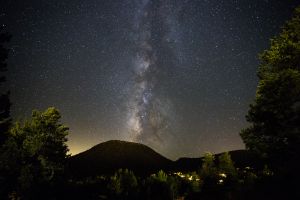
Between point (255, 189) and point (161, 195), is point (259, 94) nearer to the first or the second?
point (255, 189)

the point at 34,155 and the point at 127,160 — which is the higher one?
the point at 127,160

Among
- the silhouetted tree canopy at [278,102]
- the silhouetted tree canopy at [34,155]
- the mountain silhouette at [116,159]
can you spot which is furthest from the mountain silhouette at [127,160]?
the silhouetted tree canopy at [278,102]

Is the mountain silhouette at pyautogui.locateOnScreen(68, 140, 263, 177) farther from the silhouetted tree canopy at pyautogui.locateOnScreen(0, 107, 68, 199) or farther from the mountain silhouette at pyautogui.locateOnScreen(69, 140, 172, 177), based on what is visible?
the silhouetted tree canopy at pyautogui.locateOnScreen(0, 107, 68, 199)

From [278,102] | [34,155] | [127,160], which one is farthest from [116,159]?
[278,102]

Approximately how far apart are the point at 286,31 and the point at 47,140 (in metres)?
21.2

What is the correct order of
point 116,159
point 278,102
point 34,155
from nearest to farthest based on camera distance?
point 278,102, point 34,155, point 116,159

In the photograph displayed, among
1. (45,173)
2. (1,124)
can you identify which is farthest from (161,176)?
(1,124)

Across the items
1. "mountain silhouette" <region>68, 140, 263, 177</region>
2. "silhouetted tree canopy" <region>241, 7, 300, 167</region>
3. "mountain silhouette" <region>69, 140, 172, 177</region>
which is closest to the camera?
"silhouetted tree canopy" <region>241, 7, 300, 167</region>

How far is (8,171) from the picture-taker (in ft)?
63.6

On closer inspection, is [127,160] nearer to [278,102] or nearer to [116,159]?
[116,159]

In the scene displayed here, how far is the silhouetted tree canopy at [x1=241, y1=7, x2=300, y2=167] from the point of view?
16.0m

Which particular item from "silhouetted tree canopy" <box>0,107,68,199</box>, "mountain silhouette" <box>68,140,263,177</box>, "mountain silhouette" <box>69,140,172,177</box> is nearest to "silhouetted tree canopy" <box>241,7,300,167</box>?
"silhouetted tree canopy" <box>0,107,68,199</box>

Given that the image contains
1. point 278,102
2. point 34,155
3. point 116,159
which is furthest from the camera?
point 116,159

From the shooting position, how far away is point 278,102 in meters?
16.8
